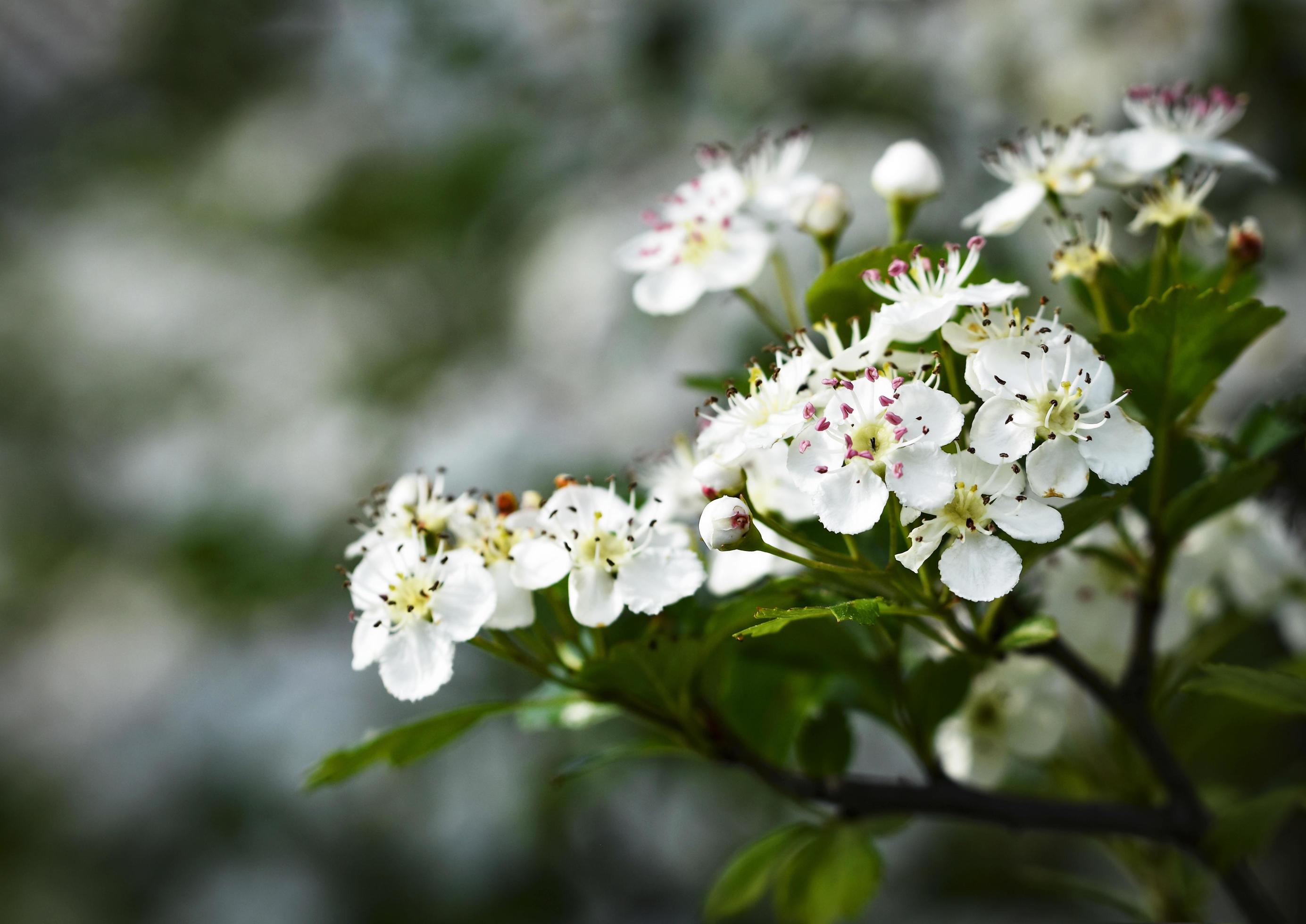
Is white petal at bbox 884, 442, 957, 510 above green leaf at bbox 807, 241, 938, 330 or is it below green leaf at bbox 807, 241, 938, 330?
below

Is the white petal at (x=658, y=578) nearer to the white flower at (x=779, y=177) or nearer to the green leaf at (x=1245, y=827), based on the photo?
the white flower at (x=779, y=177)

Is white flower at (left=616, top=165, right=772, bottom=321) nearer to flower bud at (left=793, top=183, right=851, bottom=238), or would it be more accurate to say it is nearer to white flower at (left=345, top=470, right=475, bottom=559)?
flower bud at (left=793, top=183, right=851, bottom=238)

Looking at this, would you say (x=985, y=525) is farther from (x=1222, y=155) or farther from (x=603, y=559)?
(x=1222, y=155)

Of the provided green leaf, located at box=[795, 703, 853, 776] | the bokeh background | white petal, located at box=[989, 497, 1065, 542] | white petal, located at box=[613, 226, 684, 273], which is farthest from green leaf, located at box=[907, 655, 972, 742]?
the bokeh background

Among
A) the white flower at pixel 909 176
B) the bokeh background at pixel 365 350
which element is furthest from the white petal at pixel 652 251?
the bokeh background at pixel 365 350

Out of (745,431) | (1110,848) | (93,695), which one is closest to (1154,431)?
(745,431)

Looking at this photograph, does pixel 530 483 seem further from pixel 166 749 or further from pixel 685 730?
pixel 685 730
